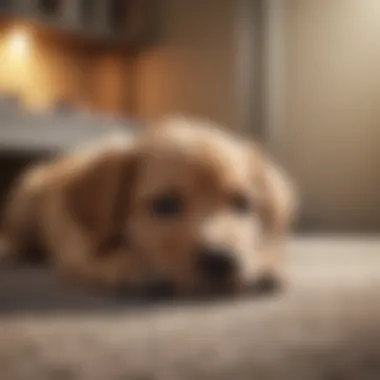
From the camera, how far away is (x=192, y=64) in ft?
9.96

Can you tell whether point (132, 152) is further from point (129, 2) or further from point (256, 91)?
point (129, 2)

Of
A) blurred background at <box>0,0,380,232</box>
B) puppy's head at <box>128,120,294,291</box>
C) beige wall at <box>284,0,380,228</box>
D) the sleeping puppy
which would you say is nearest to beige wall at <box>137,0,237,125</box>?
blurred background at <box>0,0,380,232</box>

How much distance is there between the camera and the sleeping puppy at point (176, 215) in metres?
1.28

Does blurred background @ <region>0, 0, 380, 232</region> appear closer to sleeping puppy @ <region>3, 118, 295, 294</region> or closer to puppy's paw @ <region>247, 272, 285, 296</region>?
sleeping puppy @ <region>3, 118, 295, 294</region>

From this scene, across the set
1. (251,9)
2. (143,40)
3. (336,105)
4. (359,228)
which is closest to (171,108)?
(143,40)

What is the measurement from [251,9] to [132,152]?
1592 mm

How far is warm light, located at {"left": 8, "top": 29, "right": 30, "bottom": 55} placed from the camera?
115 inches

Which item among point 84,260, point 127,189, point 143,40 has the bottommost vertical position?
point 84,260

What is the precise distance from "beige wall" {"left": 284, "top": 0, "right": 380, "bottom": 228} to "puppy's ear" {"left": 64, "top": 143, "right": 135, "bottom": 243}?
4.53 feet

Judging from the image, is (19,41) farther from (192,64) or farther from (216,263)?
(216,263)

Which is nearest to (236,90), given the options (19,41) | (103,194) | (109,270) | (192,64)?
(192,64)

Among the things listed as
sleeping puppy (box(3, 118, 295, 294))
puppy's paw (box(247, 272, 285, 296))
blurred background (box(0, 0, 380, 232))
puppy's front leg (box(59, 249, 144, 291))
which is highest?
blurred background (box(0, 0, 380, 232))

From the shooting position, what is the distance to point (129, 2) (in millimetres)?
3211

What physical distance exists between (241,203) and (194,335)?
1.59 feet
